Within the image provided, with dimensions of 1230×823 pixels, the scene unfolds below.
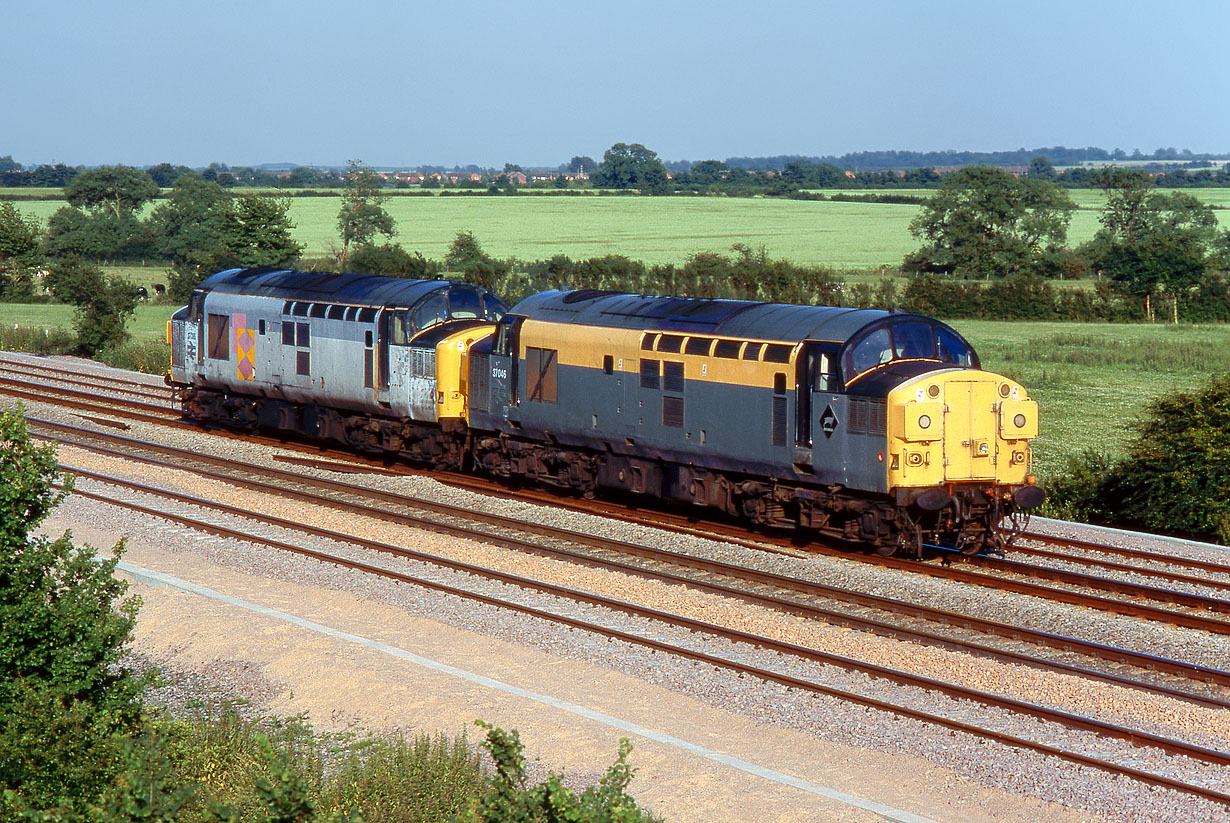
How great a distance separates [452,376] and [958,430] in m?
11.0

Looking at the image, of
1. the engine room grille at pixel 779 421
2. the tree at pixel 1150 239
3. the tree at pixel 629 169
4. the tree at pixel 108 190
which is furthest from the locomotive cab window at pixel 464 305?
the tree at pixel 629 169

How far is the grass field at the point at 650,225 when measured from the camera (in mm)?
93375

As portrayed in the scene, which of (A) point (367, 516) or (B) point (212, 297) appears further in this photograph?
(B) point (212, 297)

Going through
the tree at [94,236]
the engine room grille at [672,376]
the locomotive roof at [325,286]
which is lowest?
the engine room grille at [672,376]

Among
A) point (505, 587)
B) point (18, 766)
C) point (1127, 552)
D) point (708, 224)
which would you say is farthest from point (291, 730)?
point (708, 224)

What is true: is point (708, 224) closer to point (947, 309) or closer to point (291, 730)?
point (947, 309)

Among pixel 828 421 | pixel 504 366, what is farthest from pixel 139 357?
pixel 828 421

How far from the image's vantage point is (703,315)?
897 inches

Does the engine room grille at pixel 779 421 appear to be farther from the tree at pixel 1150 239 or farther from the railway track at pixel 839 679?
the tree at pixel 1150 239

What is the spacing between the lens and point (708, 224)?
120688 mm

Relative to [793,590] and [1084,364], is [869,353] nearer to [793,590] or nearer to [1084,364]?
[793,590]

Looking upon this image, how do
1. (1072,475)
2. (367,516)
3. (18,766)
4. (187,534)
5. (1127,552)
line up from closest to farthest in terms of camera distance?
1. (18,766)
2. (1127,552)
3. (187,534)
4. (367,516)
5. (1072,475)

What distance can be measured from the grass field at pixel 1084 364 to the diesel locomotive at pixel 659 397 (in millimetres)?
9243

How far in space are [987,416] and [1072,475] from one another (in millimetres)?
8077
